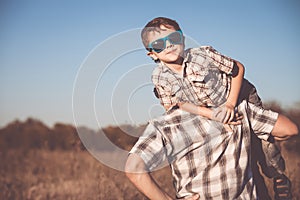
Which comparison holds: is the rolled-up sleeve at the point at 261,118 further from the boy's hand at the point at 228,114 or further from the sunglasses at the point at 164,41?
the sunglasses at the point at 164,41

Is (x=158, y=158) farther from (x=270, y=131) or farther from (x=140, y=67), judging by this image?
(x=270, y=131)

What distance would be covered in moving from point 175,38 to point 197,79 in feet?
0.59

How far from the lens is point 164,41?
5.53ft

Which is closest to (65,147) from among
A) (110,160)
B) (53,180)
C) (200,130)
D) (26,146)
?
(26,146)

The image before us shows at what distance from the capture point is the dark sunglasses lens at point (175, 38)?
1.69 meters

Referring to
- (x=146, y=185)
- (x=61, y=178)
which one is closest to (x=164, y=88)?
(x=146, y=185)

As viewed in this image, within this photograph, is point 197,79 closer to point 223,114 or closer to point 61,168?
point 223,114

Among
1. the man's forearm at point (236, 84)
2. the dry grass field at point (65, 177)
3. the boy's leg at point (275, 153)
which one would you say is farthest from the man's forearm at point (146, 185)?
the dry grass field at point (65, 177)

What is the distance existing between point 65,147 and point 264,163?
11.4ft

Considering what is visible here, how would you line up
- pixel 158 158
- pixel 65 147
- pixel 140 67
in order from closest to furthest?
pixel 158 158
pixel 140 67
pixel 65 147

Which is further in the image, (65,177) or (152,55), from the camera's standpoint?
(65,177)

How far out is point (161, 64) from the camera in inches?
68.9

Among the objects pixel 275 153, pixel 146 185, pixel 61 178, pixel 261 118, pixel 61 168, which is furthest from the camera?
pixel 61 168

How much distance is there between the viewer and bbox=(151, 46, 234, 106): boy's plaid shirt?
1.70 metres
